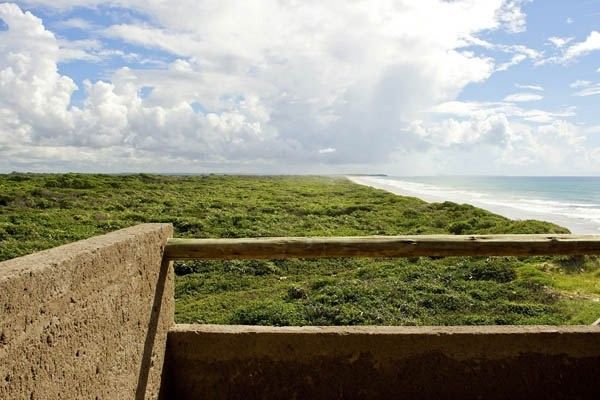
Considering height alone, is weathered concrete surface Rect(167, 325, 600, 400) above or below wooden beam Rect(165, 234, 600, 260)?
below

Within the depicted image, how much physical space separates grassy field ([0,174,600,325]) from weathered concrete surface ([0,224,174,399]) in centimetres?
531

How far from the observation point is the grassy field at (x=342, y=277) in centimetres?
932

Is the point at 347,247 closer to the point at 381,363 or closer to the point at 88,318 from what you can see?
the point at 381,363

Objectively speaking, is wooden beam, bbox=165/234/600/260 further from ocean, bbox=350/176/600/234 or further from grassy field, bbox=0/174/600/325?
ocean, bbox=350/176/600/234

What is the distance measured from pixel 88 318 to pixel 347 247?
5.50 ft

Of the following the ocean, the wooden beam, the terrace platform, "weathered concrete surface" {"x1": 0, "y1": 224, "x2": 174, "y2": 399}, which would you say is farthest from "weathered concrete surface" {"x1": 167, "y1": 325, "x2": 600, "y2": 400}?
the ocean

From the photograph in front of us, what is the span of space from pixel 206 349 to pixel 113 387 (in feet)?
2.99

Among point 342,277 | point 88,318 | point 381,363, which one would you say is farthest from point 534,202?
point 88,318

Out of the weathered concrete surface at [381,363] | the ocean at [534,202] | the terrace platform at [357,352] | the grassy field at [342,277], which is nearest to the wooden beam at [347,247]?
the terrace platform at [357,352]

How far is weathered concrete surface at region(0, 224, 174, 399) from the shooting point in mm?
2100

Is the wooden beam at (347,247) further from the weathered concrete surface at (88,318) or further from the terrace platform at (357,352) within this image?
the weathered concrete surface at (88,318)

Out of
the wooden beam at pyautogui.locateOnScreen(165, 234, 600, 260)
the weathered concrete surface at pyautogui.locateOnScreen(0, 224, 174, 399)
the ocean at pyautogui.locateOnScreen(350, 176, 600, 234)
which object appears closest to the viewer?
the weathered concrete surface at pyautogui.locateOnScreen(0, 224, 174, 399)

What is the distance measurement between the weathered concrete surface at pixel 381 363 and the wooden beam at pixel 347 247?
550 mm

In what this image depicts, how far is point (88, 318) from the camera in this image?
269cm
